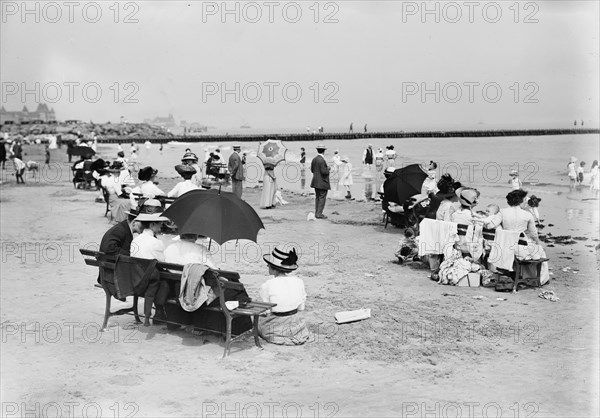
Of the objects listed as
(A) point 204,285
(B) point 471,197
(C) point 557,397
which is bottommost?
(C) point 557,397

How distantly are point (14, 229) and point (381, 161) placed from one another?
799 inches

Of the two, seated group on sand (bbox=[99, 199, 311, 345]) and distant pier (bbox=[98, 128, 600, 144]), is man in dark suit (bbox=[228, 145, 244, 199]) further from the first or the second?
distant pier (bbox=[98, 128, 600, 144])

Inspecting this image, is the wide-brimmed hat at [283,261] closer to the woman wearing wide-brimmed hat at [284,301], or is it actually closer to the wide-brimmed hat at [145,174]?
the woman wearing wide-brimmed hat at [284,301]

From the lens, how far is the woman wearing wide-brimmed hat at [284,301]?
698 centimetres

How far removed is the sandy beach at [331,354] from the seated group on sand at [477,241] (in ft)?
1.20

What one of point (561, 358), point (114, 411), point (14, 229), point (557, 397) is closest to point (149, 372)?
point (114, 411)

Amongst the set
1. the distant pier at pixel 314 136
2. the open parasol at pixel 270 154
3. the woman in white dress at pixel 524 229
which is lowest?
the woman in white dress at pixel 524 229

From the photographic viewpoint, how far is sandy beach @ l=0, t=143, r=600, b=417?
569 cm

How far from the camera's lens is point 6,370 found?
21.0ft

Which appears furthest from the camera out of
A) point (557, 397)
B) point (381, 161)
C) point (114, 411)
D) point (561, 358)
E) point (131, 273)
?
point (381, 161)

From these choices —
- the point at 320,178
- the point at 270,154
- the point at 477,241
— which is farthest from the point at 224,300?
the point at 270,154

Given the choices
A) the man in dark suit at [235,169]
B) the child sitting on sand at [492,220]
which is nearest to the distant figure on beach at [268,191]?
the man in dark suit at [235,169]

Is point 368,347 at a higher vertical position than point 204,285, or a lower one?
lower

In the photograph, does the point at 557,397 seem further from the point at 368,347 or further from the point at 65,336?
the point at 65,336
